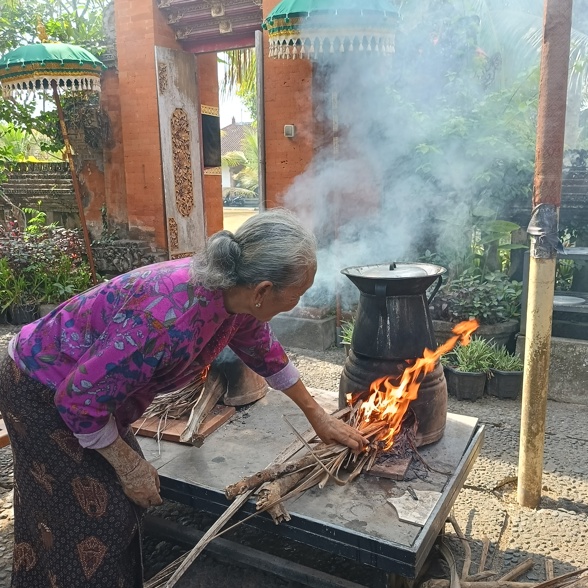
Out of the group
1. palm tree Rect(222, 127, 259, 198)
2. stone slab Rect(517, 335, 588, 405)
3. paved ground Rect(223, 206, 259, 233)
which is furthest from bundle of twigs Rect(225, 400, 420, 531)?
palm tree Rect(222, 127, 259, 198)

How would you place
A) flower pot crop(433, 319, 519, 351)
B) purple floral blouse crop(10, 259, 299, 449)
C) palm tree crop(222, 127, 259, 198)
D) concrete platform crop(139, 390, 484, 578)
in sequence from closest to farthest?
purple floral blouse crop(10, 259, 299, 449) < concrete platform crop(139, 390, 484, 578) < flower pot crop(433, 319, 519, 351) < palm tree crop(222, 127, 259, 198)

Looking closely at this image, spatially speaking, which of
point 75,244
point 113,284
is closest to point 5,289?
point 75,244

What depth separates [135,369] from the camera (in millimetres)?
1955

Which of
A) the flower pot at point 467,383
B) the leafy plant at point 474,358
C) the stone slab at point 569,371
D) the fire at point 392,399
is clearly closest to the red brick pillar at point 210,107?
the leafy plant at point 474,358

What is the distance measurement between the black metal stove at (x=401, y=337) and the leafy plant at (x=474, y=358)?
2.46 m

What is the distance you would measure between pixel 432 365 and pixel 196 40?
6.89 meters

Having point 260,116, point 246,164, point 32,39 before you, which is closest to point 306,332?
point 260,116

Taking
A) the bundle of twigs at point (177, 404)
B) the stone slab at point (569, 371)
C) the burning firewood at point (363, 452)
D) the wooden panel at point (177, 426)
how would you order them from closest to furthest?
the burning firewood at point (363, 452)
the wooden panel at point (177, 426)
the bundle of twigs at point (177, 404)
the stone slab at point (569, 371)

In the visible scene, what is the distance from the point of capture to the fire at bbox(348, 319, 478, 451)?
3.00 metres

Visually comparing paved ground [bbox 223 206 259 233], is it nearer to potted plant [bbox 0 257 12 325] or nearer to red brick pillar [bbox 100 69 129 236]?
red brick pillar [bbox 100 69 129 236]

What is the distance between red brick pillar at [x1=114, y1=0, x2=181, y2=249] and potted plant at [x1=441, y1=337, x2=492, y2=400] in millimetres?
4838

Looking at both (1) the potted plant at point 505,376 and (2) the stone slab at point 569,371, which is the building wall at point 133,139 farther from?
(2) the stone slab at point 569,371

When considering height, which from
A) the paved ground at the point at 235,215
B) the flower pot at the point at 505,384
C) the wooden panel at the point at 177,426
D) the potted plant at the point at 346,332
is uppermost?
the wooden panel at the point at 177,426

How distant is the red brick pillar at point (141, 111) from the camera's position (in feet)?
25.6
